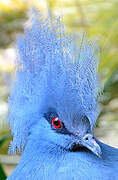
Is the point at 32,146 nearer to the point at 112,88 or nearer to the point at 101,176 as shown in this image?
the point at 101,176

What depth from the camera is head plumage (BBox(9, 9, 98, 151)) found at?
1.37 m

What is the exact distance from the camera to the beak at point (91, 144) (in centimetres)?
127

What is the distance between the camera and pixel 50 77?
4.63 ft

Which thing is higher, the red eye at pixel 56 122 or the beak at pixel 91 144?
the red eye at pixel 56 122

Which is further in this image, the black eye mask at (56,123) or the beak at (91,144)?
the black eye mask at (56,123)

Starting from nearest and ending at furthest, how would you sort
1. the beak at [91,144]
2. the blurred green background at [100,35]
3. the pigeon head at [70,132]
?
the beak at [91,144], the pigeon head at [70,132], the blurred green background at [100,35]

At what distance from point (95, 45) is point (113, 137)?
1.75 m

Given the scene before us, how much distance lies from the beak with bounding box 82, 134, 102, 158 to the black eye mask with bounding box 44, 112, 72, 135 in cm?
9

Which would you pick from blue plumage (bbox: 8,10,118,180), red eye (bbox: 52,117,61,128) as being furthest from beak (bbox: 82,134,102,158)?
red eye (bbox: 52,117,61,128)

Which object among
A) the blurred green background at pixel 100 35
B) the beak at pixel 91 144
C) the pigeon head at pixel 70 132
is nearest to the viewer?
the beak at pixel 91 144

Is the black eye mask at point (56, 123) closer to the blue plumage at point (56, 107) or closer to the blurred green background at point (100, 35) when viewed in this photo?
the blue plumage at point (56, 107)

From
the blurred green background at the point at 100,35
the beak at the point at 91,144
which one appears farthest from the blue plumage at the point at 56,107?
the blurred green background at the point at 100,35

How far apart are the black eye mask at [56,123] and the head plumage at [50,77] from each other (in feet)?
0.10

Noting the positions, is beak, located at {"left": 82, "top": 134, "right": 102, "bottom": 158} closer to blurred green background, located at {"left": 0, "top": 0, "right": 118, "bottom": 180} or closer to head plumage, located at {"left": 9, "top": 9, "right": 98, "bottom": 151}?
head plumage, located at {"left": 9, "top": 9, "right": 98, "bottom": 151}
